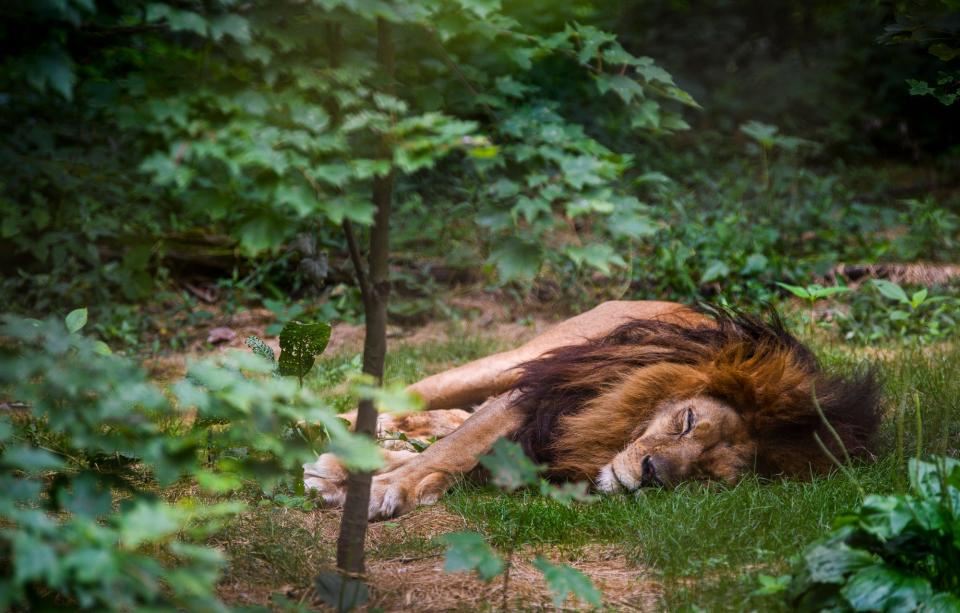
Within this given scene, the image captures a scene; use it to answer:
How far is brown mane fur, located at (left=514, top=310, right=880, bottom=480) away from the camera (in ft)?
11.6

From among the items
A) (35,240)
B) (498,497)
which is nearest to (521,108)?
(498,497)

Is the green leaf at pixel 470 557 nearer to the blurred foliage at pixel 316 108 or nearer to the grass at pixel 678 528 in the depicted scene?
the grass at pixel 678 528

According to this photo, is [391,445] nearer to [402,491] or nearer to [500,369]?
[500,369]

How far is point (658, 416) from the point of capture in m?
3.64

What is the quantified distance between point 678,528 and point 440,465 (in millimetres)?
997

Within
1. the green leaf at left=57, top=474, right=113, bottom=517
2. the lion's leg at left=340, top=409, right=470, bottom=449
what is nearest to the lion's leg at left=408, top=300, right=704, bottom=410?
the lion's leg at left=340, top=409, right=470, bottom=449

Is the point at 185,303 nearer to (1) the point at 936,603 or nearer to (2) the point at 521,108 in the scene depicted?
(2) the point at 521,108

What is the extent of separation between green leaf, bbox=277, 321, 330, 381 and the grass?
1.42ft

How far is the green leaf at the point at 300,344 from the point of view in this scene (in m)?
2.87

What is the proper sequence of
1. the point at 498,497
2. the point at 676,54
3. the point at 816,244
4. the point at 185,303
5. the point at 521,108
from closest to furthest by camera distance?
the point at 521,108 < the point at 498,497 < the point at 185,303 < the point at 816,244 < the point at 676,54

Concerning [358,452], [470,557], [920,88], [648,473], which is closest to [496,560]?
[470,557]

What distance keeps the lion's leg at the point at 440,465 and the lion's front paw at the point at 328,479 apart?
0.43 ft

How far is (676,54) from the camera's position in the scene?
10391 mm

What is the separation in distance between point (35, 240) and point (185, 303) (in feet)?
3.06
